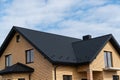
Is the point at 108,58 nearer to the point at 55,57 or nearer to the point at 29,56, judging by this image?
the point at 55,57

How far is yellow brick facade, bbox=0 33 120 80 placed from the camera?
926 inches

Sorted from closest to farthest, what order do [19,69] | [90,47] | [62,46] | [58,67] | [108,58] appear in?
[58,67] → [19,69] → [90,47] → [62,46] → [108,58]

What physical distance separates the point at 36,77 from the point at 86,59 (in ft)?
15.6

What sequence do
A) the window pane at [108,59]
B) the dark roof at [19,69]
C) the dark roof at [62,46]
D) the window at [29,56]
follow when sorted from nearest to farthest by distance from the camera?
1. the dark roof at [62,46]
2. the dark roof at [19,69]
3. the window at [29,56]
4. the window pane at [108,59]

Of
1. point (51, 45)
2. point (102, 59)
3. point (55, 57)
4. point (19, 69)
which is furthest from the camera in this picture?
point (51, 45)

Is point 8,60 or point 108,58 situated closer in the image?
point 108,58

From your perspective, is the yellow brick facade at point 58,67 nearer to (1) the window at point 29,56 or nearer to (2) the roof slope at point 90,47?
(1) the window at point 29,56

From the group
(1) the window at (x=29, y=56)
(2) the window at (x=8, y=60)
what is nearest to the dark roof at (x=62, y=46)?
(2) the window at (x=8, y=60)

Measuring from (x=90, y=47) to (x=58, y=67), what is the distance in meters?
4.44

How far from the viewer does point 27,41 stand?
25688mm

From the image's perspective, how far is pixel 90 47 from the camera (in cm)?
2616

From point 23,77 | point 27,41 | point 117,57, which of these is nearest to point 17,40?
point 27,41

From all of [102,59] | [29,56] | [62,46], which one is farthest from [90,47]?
[29,56]

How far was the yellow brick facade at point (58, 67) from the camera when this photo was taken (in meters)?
23.5
